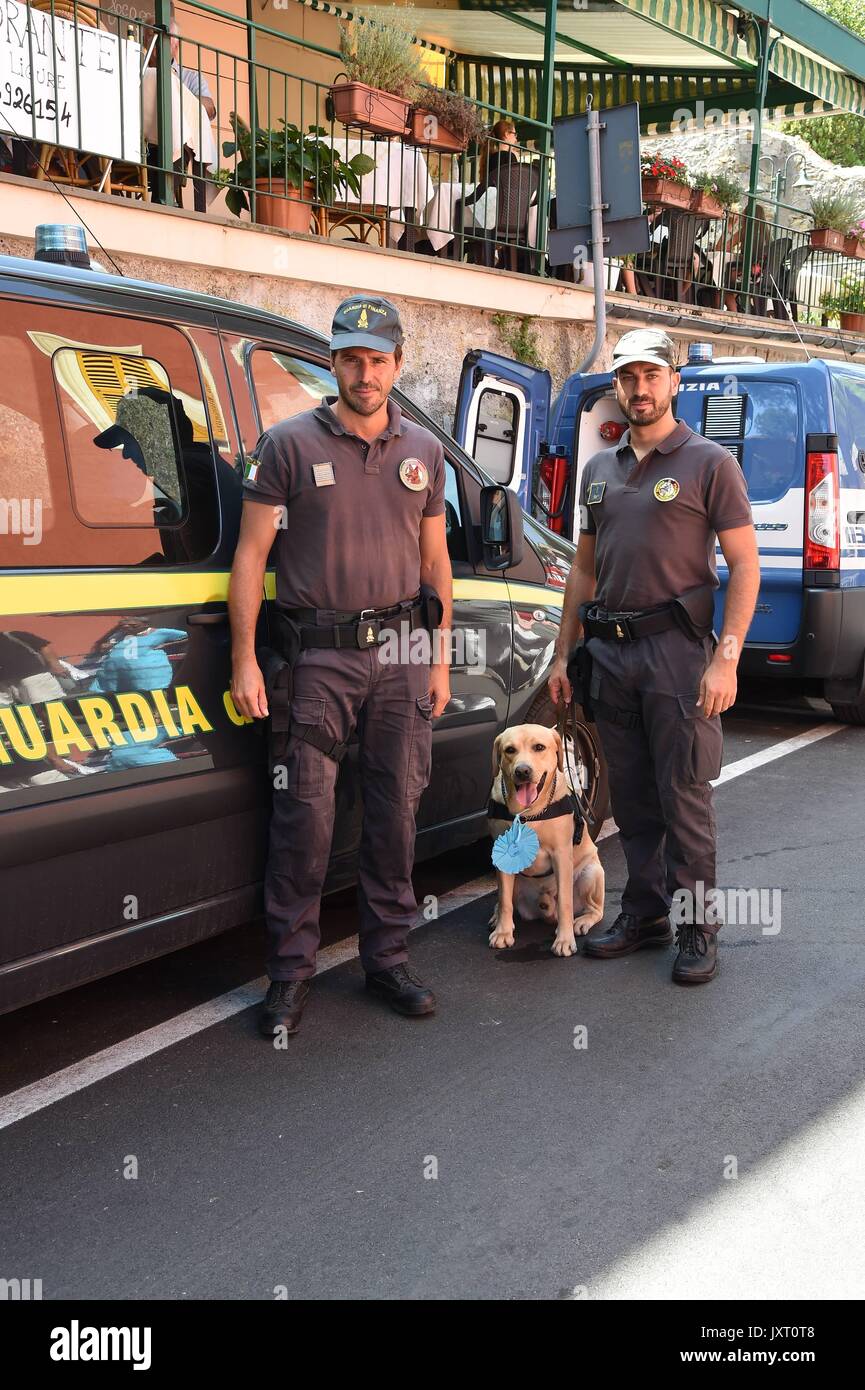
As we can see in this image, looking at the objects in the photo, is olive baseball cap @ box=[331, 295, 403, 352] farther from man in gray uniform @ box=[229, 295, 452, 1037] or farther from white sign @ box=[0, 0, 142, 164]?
white sign @ box=[0, 0, 142, 164]

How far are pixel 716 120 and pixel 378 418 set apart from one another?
14.0 metres

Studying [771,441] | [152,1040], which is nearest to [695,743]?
[152,1040]

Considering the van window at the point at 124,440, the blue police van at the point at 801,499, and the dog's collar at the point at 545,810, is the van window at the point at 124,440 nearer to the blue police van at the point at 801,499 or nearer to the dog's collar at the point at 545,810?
the dog's collar at the point at 545,810

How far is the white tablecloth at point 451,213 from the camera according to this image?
34.9 feet

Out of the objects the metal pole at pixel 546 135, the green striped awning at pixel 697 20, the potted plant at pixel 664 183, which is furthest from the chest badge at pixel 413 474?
the potted plant at pixel 664 183

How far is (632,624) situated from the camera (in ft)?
13.0

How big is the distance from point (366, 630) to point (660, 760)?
111 cm

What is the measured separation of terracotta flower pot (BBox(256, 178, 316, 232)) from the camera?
8789 mm

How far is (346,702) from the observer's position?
138 inches

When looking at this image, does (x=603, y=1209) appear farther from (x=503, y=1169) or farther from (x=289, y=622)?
(x=289, y=622)

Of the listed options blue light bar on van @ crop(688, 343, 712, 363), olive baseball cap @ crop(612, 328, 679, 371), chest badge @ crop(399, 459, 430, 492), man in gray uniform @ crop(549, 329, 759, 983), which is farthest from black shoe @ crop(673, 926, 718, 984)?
blue light bar on van @ crop(688, 343, 712, 363)

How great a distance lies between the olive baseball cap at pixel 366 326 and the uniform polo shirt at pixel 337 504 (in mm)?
199
